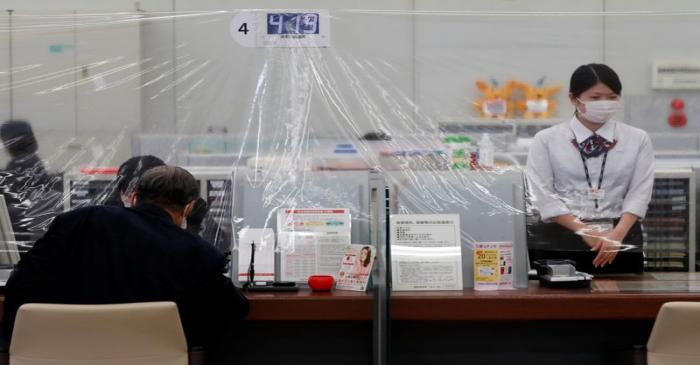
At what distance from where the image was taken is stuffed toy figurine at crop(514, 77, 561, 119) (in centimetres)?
261

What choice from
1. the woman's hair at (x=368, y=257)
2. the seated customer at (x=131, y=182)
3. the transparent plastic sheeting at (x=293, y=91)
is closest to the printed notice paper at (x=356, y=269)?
the woman's hair at (x=368, y=257)

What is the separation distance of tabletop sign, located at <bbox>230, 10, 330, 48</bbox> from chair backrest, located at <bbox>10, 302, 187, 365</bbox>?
1140 millimetres

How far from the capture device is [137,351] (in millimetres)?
1875

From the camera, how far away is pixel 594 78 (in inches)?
103

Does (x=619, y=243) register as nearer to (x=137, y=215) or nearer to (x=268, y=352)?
(x=268, y=352)

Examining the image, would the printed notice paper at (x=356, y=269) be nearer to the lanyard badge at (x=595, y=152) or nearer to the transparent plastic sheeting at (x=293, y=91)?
the transparent plastic sheeting at (x=293, y=91)

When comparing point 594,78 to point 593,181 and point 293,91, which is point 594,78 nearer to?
point 593,181

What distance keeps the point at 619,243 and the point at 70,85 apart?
73.1 inches

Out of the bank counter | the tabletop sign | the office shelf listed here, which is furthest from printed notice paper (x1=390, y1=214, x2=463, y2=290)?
the office shelf

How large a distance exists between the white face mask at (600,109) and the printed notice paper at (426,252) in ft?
2.00

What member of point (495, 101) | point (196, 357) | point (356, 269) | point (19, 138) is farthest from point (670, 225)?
point (19, 138)

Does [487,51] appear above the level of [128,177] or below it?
above

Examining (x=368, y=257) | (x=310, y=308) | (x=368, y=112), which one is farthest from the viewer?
(x=368, y=112)

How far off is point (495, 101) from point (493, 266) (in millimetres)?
575
